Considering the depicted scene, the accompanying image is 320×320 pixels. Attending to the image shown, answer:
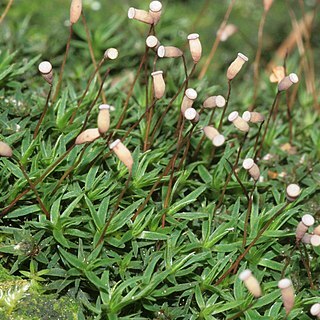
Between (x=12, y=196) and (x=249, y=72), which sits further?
(x=249, y=72)

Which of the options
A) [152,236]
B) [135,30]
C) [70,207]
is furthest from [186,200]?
[135,30]

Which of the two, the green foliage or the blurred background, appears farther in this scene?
the blurred background

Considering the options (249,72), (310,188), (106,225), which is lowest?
(249,72)

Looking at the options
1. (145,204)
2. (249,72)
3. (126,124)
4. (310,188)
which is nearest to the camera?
(145,204)

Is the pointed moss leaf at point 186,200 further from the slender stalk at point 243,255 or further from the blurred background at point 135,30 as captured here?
the blurred background at point 135,30

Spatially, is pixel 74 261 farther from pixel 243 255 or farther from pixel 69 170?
pixel 243 255

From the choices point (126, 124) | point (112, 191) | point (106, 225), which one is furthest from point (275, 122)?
point (106, 225)

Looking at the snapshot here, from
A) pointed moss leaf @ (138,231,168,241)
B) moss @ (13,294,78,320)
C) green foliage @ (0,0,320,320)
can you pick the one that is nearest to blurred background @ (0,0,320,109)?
green foliage @ (0,0,320,320)

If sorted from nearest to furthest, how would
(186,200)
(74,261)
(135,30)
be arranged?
(74,261), (186,200), (135,30)

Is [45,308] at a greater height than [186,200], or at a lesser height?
lesser

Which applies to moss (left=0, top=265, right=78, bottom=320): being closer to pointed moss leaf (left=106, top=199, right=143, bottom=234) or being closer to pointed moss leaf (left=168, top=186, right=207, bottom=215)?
pointed moss leaf (left=106, top=199, right=143, bottom=234)

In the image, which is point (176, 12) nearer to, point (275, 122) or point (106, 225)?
point (275, 122)
